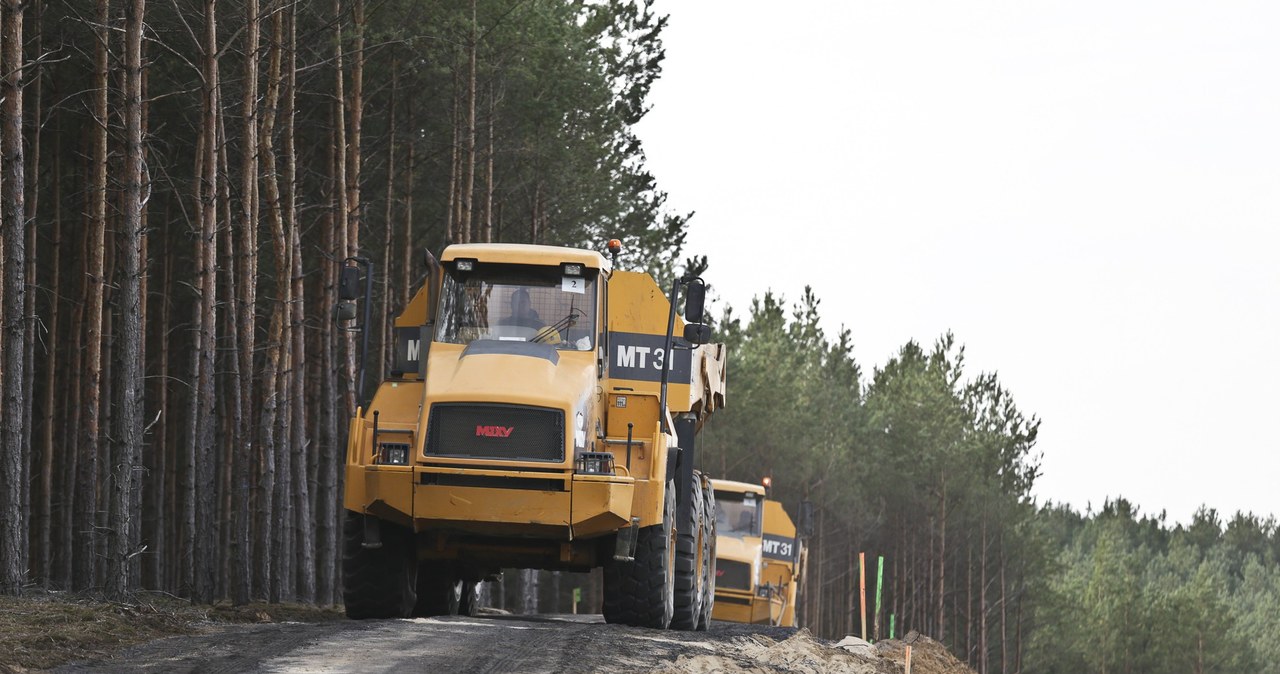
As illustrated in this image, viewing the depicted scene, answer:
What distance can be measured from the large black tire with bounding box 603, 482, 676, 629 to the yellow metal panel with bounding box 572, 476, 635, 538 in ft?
3.46

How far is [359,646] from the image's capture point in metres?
12.8

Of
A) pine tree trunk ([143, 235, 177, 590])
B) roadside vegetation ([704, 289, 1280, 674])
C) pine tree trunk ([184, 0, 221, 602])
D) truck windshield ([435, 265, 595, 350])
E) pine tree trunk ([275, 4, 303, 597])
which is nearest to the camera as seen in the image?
truck windshield ([435, 265, 595, 350])

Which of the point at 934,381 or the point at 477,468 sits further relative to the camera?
the point at 934,381

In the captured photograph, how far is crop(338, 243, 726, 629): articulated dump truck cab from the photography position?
15.3 m

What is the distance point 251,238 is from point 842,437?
55313mm

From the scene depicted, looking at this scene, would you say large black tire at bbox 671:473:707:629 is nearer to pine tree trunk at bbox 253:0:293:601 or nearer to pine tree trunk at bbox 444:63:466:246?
pine tree trunk at bbox 253:0:293:601

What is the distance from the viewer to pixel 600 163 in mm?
46375

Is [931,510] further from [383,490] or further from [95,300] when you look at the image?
[383,490]

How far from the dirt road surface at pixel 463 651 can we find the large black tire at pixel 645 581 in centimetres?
39

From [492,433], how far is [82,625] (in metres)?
3.86

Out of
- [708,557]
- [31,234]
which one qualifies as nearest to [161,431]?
[31,234]

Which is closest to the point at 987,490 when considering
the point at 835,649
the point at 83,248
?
the point at 83,248

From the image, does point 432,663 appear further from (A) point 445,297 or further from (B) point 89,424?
(B) point 89,424

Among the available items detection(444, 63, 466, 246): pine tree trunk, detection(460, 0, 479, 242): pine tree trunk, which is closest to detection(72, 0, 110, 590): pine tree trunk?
detection(460, 0, 479, 242): pine tree trunk
